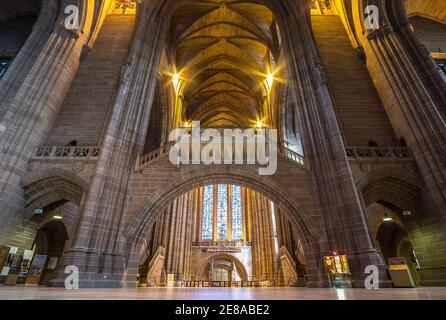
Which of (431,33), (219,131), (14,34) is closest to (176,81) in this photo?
(14,34)

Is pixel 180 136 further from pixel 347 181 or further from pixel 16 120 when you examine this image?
pixel 347 181

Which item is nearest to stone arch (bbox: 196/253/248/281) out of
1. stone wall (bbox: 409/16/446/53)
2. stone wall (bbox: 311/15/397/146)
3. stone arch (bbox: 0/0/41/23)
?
stone wall (bbox: 311/15/397/146)

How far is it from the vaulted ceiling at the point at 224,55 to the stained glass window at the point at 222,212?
819 cm

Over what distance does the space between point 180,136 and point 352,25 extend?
11634 mm

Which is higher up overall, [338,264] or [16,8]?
[16,8]

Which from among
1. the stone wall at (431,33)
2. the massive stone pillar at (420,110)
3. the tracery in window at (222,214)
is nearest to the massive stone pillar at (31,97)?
the massive stone pillar at (420,110)

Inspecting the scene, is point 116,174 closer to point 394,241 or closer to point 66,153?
point 66,153

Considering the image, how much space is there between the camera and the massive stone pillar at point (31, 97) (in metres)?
8.68

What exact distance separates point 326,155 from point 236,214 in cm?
1741

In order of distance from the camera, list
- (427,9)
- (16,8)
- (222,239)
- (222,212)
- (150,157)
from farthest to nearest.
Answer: (222,212) < (222,239) < (427,9) < (16,8) < (150,157)

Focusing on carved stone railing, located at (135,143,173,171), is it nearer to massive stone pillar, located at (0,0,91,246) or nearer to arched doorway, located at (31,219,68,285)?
massive stone pillar, located at (0,0,91,246)

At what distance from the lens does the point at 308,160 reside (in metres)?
10.2

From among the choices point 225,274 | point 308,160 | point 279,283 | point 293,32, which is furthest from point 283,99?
point 225,274

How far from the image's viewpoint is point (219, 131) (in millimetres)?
10836
